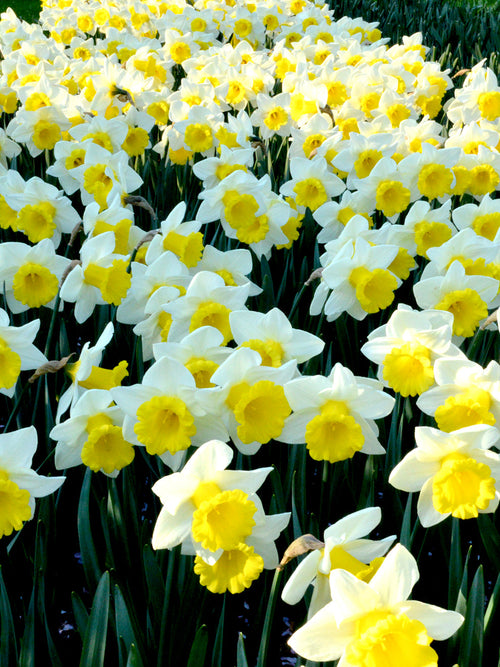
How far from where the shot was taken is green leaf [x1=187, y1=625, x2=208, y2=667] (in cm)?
120

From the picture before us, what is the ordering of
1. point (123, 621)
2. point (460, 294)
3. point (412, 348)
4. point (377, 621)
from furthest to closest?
1. point (460, 294)
2. point (412, 348)
3. point (123, 621)
4. point (377, 621)

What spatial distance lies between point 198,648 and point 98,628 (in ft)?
0.57

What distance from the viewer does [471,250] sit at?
212 cm

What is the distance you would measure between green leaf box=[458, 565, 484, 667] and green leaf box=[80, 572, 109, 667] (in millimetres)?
607

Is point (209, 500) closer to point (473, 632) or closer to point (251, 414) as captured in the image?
point (251, 414)

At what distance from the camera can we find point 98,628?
1233 millimetres

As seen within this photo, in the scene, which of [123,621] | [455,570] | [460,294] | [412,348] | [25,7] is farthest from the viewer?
[25,7]

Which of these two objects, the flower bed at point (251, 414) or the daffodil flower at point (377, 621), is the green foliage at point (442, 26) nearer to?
the flower bed at point (251, 414)

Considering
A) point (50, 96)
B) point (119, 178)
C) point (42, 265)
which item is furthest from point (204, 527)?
point (50, 96)

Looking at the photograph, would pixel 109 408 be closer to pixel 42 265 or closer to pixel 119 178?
pixel 42 265

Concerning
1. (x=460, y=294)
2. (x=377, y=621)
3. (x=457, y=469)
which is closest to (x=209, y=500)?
(x=377, y=621)

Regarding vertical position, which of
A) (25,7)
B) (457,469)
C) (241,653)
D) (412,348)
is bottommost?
(241,653)

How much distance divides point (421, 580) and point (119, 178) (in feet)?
5.51

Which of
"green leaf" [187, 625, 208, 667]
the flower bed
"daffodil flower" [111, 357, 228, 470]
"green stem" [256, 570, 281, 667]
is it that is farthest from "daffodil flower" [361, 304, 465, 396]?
"green leaf" [187, 625, 208, 667]
